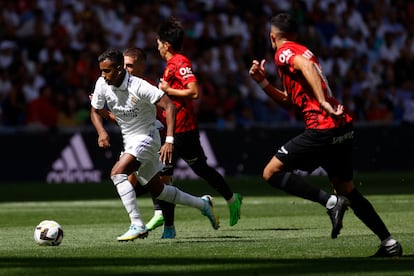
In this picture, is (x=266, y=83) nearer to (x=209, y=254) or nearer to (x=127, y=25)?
(x=209, y=254)

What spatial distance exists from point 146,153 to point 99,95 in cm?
81

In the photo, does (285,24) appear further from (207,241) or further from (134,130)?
(207,241)

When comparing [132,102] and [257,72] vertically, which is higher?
[257,72]

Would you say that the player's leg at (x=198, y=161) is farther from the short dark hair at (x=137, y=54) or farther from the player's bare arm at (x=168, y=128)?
the player's bare arm at (x=168, y=128)

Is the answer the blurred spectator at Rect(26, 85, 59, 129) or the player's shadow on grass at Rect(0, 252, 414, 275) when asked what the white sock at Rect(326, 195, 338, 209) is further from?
the blurred spectator at Rect(26, 85, 59, 129)

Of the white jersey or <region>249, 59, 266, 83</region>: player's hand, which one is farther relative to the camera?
the white jersey

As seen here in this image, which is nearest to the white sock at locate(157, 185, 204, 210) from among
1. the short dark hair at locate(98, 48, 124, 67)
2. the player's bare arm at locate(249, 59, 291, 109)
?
the short dark hair at locate(98, 48, 124, 67)

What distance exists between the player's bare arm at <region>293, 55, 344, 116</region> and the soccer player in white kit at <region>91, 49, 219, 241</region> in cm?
188

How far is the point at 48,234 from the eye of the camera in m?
11.6

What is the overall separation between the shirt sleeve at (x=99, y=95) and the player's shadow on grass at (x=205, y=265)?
94.6 inches

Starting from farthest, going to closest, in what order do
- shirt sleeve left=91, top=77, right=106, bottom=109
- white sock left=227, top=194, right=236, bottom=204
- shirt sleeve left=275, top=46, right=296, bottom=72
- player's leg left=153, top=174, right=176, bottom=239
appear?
white sock left=227, top=194, right=236, bottom=204 → player's leg left=153, top=174, right=176, bottom=239 → shirt sleeve left=91, top=77, right=106, bottom=109 → shirt sleeve left=275, top=46, right=296, bottom=72

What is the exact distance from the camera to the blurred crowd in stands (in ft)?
81.6

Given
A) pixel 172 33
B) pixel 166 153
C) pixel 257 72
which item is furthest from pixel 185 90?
pixel 257 72

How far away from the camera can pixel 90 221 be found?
15.3m
